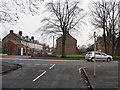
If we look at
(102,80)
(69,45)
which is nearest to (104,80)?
(102,80)

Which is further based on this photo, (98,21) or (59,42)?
(59,42)

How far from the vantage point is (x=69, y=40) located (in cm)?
6175

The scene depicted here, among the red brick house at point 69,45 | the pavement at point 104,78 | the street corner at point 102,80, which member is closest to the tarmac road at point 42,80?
the street corner at point 102,80

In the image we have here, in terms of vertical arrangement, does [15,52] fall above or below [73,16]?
below

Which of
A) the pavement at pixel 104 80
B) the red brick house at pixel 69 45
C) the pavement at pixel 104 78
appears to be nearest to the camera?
the pavement at pixel 104 80

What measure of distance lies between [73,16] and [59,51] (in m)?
27.0

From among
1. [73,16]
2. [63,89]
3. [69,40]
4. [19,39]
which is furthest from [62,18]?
[19,39]

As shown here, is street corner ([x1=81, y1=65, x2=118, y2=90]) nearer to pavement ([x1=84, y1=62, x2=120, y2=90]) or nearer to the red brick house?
pavement ([x1=84, y1=62, x2=120, y2=90])

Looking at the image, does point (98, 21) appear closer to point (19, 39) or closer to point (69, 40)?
point (69, 40)

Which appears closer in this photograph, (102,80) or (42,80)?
(102,80)

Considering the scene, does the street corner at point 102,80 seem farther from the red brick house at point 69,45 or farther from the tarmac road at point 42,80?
the red brick house at point 69,45

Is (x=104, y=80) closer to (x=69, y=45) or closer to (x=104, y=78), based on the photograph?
(x=104, y=78)

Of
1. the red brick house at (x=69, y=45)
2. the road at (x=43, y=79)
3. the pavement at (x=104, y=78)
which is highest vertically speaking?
the red brick house at (x=69, y=45)

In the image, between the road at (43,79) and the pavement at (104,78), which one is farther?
the road at (43,79)
